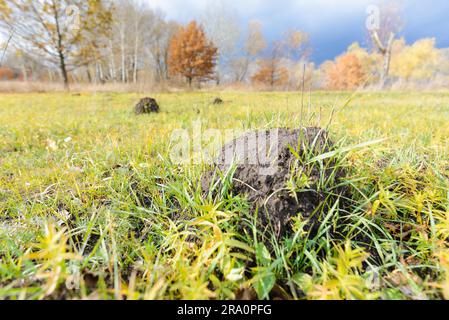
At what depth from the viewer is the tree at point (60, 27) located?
12.4m

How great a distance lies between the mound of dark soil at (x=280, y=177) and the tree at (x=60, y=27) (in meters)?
16.0

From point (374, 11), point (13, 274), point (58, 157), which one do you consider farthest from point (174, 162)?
point (374, 11)

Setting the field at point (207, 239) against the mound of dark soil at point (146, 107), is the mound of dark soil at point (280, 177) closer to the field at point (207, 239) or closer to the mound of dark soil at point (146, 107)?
the field at point (207, 239)

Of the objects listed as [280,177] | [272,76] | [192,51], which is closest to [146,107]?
[280,177]

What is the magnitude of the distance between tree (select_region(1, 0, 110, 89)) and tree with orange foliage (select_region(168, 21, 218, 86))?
634 cm

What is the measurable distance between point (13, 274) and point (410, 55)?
42.7m

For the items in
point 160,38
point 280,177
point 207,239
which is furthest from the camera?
point 160,38

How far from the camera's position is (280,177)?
0.94 metres

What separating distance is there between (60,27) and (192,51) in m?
9.95

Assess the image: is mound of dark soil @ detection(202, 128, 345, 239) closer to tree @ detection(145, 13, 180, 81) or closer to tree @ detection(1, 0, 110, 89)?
tree @ detection(1, 0, 110, 89)

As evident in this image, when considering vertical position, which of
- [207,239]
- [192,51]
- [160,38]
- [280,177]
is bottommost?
[207,239]

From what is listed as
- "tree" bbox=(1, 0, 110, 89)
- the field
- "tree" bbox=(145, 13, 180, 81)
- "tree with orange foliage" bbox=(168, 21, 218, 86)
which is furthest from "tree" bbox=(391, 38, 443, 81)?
the field

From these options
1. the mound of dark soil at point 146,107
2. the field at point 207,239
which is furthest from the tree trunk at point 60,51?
the field at point 207,239

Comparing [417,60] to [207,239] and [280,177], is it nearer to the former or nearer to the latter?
[280,177]
